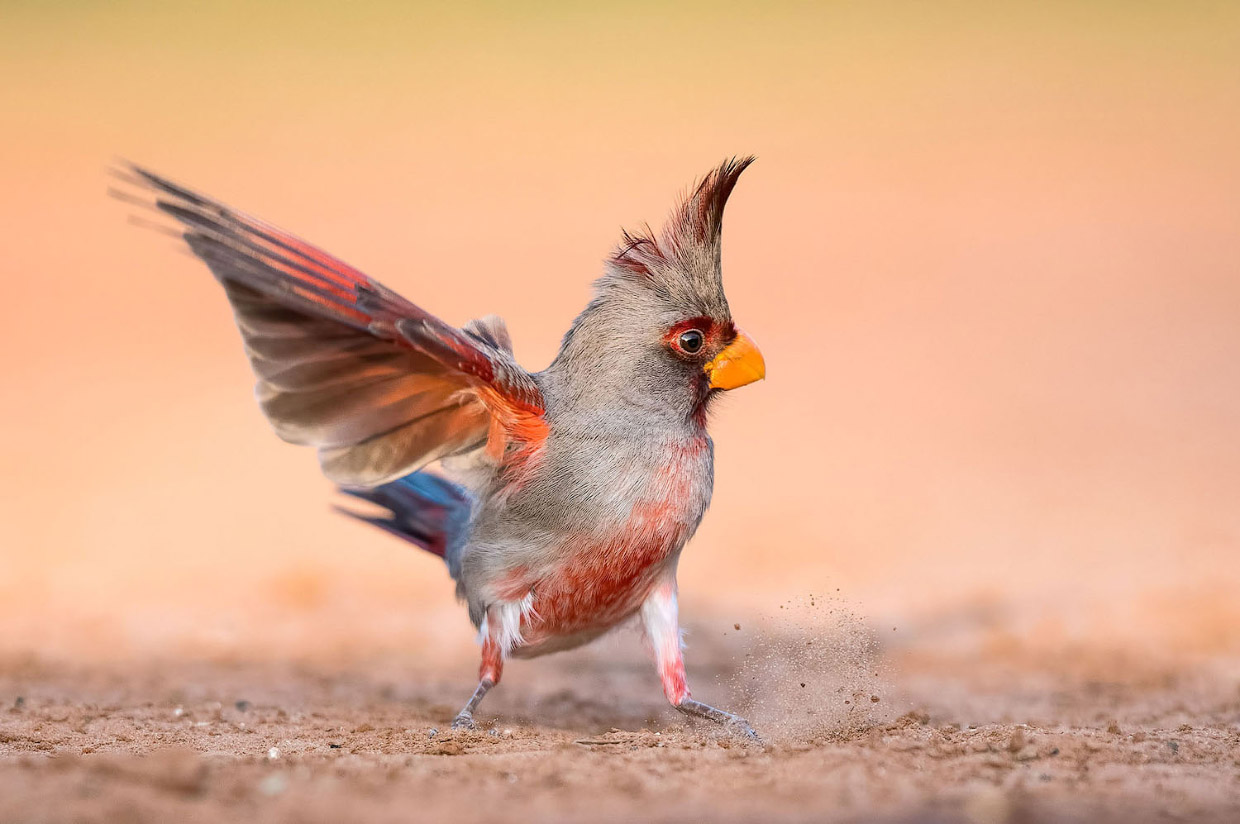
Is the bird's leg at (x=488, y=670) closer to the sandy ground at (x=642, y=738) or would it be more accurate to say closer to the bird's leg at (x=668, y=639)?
the sandy ground at (x=642, y=738)

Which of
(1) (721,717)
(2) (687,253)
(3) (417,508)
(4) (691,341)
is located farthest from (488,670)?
(2) (687,253)

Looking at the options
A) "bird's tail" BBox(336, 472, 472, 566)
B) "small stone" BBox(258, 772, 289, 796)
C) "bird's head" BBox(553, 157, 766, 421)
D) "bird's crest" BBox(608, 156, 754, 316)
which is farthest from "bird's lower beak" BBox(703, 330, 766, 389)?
"small stone" BBox(258, 772, 289, 796)

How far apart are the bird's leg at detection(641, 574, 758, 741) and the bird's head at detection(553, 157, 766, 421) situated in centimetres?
81

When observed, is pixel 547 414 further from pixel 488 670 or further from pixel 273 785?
pixel 273 785

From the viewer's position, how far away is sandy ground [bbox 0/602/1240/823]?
3.55 meters

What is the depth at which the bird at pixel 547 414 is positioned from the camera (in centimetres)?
496

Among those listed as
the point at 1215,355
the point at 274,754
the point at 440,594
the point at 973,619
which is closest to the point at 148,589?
the point at 440,594

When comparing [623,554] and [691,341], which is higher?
[691,341]

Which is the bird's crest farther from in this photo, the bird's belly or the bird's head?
the bird's belly

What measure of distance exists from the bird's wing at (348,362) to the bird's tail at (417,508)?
3.15ft

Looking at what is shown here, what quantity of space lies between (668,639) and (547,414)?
1156 mm

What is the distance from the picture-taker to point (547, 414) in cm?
554

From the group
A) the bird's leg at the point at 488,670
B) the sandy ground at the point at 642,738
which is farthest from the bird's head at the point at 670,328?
the sandy ground at the point at 642,738

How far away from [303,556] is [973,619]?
215 inches
